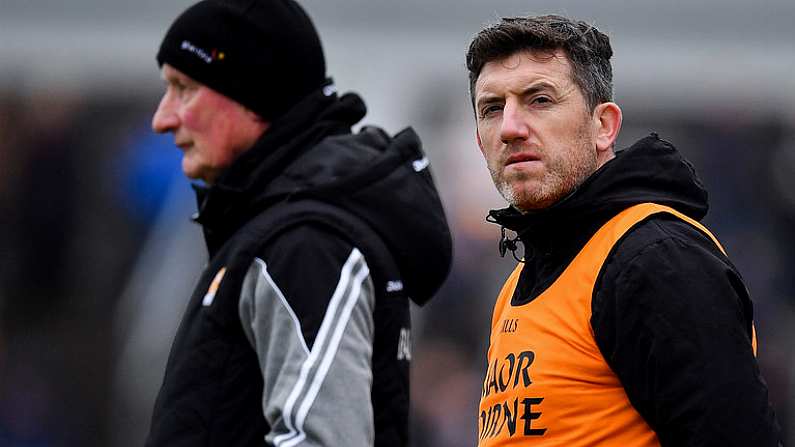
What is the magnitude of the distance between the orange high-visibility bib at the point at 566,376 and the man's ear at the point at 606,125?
23 centimetres

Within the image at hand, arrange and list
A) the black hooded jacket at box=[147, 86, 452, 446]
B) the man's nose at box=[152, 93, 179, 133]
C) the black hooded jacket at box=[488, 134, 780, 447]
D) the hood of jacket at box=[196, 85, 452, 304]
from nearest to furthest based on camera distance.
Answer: the black hooded jacket at box=[488, 134, 780, 447] < the black hooded jacket at box=[147, 86, 452, 446] < the hood of jacket at box=[196, 85, 452, 304] < the man's nose at box=[152, 93, 179, 133]

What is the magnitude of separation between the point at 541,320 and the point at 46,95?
6941 millimetres

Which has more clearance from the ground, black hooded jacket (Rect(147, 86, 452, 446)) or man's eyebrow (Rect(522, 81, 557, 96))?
man's eyebrow (Rect(522, 81, 557, 96))

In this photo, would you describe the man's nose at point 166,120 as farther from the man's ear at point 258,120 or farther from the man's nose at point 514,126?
the man's nose at point 514,126

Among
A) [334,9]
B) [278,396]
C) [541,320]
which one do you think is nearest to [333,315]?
[278,396]

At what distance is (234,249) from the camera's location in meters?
3.39

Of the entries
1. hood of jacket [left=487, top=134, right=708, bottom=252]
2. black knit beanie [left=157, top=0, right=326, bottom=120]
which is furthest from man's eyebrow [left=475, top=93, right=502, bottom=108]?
black knit beanie [left=157, top=0, right=326, bottom=120]

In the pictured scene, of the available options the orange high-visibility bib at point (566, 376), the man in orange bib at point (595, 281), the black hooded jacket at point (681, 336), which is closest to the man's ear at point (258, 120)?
the man in orange bib at point (595, 281)

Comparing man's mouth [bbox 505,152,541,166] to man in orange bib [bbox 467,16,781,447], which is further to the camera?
man's mouth [bbox 505,152,541,166]

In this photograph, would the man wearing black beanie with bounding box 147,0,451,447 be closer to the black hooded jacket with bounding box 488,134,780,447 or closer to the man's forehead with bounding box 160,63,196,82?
the man's forehead with bounding box 160,63,196,82

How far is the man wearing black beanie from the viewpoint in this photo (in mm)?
3197

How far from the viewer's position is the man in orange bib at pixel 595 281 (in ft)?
8.09

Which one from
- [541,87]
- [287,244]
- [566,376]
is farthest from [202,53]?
[566,376]

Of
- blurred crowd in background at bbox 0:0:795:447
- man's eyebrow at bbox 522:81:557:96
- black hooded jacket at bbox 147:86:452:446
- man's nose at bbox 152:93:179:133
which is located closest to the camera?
man's eyebrow at bbox 522:81:557:96
